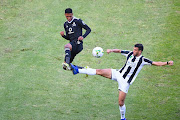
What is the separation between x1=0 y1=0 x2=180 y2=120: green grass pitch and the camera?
14.2m

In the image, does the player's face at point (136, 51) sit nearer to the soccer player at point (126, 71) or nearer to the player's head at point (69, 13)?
the soccer player at point (126, 71)

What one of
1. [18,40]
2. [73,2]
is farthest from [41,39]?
[73,2]

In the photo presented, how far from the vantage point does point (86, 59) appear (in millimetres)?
18062

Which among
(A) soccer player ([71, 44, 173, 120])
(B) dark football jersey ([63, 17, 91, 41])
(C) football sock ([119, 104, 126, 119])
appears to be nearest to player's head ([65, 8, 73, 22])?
(B) dark football jersey ([63, 17, 91, 41])

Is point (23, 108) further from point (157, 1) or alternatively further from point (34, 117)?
point (157, 1)

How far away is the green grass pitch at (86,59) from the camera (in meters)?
14.2

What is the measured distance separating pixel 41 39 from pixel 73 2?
4499 mm

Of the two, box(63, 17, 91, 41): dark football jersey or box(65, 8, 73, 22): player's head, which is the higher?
box(65, 8, 73, 22): player's head

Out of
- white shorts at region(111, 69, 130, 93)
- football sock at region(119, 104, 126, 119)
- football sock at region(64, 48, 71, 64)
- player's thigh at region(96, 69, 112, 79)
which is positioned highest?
football sock at region(64, 48, 71, 64)

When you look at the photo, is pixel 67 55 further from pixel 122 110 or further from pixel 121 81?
pixel 122 110

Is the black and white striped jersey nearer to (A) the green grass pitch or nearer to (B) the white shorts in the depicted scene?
(B) the white shorts

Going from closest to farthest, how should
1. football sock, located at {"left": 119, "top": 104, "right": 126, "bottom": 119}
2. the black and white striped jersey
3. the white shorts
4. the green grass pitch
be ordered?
the black and white striped jersey
the white shorts
football sock, located at {"left": 119, "top": 104, "right": 126, "bottom": 119}
the green grass pitch

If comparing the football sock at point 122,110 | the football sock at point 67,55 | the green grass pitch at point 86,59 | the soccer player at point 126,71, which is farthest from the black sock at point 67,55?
the football sock at point 122,110

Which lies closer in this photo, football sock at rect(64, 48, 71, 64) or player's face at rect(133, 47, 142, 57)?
player's face at rect(133, 47, 142, 57)
